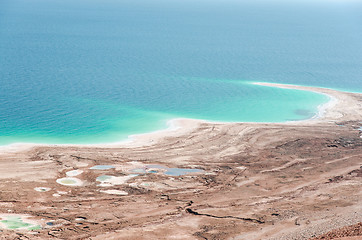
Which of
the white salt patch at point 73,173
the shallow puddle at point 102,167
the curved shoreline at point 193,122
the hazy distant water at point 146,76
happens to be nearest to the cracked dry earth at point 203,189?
the white salt patch at point 73,173

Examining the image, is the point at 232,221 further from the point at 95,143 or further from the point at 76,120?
the point at 76,120

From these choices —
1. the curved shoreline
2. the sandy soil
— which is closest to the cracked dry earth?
the sandy soil

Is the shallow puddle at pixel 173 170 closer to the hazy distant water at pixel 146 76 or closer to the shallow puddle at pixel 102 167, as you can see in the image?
the shallow puddle at pixel 102 167

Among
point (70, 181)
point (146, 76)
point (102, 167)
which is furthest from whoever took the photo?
point (146, 76)

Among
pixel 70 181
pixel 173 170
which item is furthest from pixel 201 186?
pixel 70 181

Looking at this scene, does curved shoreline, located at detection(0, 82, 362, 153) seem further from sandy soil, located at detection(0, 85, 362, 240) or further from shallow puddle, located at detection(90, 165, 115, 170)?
shallow puddle, located at detection(90, 165, 115, 170)

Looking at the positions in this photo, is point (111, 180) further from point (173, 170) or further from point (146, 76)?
point (146, 76)

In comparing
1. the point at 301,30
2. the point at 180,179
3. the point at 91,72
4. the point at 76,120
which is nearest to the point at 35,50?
the point at 91,72
